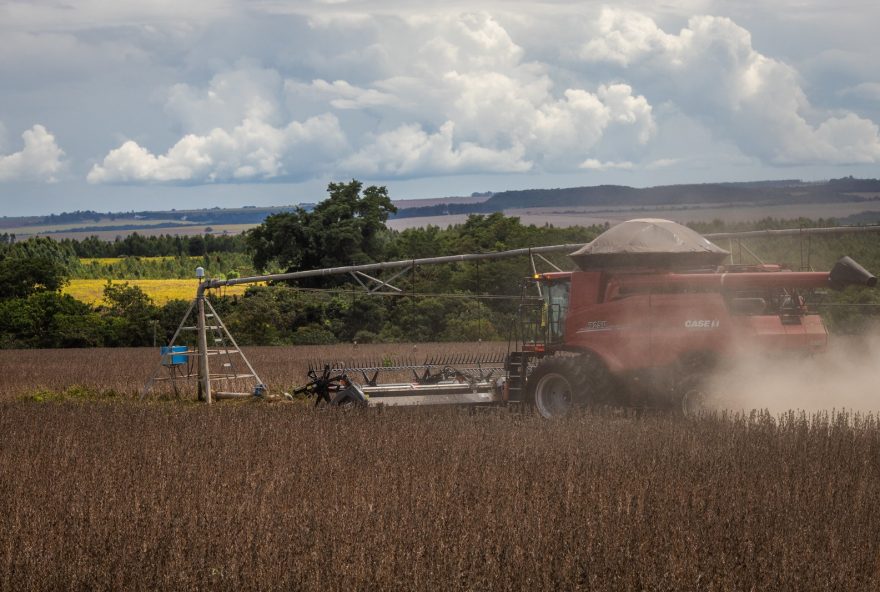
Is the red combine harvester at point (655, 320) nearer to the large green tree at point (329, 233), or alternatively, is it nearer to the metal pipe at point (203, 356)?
the metal pipe at point (203, 356)

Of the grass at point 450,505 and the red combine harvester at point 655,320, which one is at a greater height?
the red combine harvester at point 655,320

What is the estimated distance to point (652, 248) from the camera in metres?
15.0

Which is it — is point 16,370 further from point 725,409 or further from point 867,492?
point 867,492

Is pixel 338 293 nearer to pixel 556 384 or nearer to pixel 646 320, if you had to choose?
pixel 556 384

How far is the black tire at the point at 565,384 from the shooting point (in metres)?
15.2

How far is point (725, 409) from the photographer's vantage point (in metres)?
14.3

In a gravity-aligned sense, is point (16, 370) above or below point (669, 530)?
below

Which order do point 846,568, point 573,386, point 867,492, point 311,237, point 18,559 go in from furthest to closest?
point 311,237 < point 573,386 < point 867,492 < point 18,559 < point 846,568

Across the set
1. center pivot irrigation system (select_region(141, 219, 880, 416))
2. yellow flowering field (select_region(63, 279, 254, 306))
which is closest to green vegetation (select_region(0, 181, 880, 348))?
yellow flowering field (select_region(63, 279, 254, 306))

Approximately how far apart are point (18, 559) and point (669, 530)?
4502 millimetres

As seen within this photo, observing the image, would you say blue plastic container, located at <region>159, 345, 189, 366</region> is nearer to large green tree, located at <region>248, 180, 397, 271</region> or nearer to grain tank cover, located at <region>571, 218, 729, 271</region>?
grain tank cover, located at <region>571, 218, 729, 271</region>

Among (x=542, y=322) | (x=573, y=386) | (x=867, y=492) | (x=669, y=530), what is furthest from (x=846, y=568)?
(x=542, y=322)

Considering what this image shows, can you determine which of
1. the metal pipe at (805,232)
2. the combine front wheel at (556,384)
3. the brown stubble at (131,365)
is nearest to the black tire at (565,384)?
the combine front wheel at (556,384)

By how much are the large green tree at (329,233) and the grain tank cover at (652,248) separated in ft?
150
